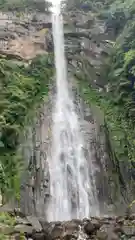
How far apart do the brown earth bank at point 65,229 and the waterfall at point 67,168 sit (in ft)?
6.38

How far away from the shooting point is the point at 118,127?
13.5 m

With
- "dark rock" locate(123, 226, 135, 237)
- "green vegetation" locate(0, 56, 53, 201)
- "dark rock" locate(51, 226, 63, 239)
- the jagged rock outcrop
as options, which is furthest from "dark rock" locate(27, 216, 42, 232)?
the jagged rock outcrop

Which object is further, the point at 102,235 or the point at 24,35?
the point at 24,35

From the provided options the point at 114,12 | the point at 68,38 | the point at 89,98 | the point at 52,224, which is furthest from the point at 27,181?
the point at 114,12

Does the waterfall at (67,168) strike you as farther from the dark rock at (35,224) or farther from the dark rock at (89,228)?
the dark rock at (89,228)

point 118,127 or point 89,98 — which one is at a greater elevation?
point 89,98

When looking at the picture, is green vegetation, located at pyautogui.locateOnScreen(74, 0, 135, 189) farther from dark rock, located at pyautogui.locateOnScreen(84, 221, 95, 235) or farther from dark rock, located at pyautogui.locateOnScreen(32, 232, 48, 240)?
dark rock, located at pyautogui.locateOnScreen(32, 232, 48, 240)

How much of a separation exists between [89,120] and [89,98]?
4.30 ft

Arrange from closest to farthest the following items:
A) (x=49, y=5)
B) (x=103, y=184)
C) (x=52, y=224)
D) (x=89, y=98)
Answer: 1. (x=52, y=224)
2. (x=103, y=184)
3. (x=89, y=98)
4. (x=49, y=5)

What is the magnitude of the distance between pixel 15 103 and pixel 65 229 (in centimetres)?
518

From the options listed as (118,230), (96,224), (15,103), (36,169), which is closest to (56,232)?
(96,224)

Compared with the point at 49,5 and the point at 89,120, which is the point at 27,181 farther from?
the point at 49,5

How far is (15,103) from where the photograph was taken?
12.3 metres

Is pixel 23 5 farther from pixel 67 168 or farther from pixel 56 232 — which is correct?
pixel 56 232
